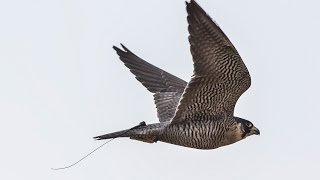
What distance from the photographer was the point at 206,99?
57.1 ft

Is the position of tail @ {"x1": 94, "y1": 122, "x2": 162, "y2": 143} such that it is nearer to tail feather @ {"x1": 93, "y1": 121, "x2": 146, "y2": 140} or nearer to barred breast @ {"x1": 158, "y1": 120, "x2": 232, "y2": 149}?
tail feather @ {"x1": 93, "y1": 121, "x2": 146, "y2": 140}

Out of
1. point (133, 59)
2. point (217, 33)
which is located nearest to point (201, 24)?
point (217, 33)

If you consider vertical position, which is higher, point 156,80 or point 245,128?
point 156,80

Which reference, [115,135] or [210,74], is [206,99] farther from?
[115,135]

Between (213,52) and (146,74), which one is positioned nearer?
(213,52)

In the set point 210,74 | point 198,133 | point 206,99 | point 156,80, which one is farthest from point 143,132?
point 156,80

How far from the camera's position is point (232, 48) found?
16.3 m

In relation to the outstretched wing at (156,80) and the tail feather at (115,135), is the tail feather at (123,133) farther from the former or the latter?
the outstretched wing at (156,80)

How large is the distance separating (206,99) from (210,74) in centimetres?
67

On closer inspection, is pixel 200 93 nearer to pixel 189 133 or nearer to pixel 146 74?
pixel 189 133

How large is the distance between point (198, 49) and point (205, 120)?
5.83 feet

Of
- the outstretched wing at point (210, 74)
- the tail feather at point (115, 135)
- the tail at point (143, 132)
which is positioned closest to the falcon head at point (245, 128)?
the outstretched wing at point (210, 74)

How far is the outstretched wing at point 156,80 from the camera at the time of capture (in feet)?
65.3

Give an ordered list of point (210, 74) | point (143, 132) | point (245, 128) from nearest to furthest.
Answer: point (210, 74), point (143, 132), point (245, 128)
